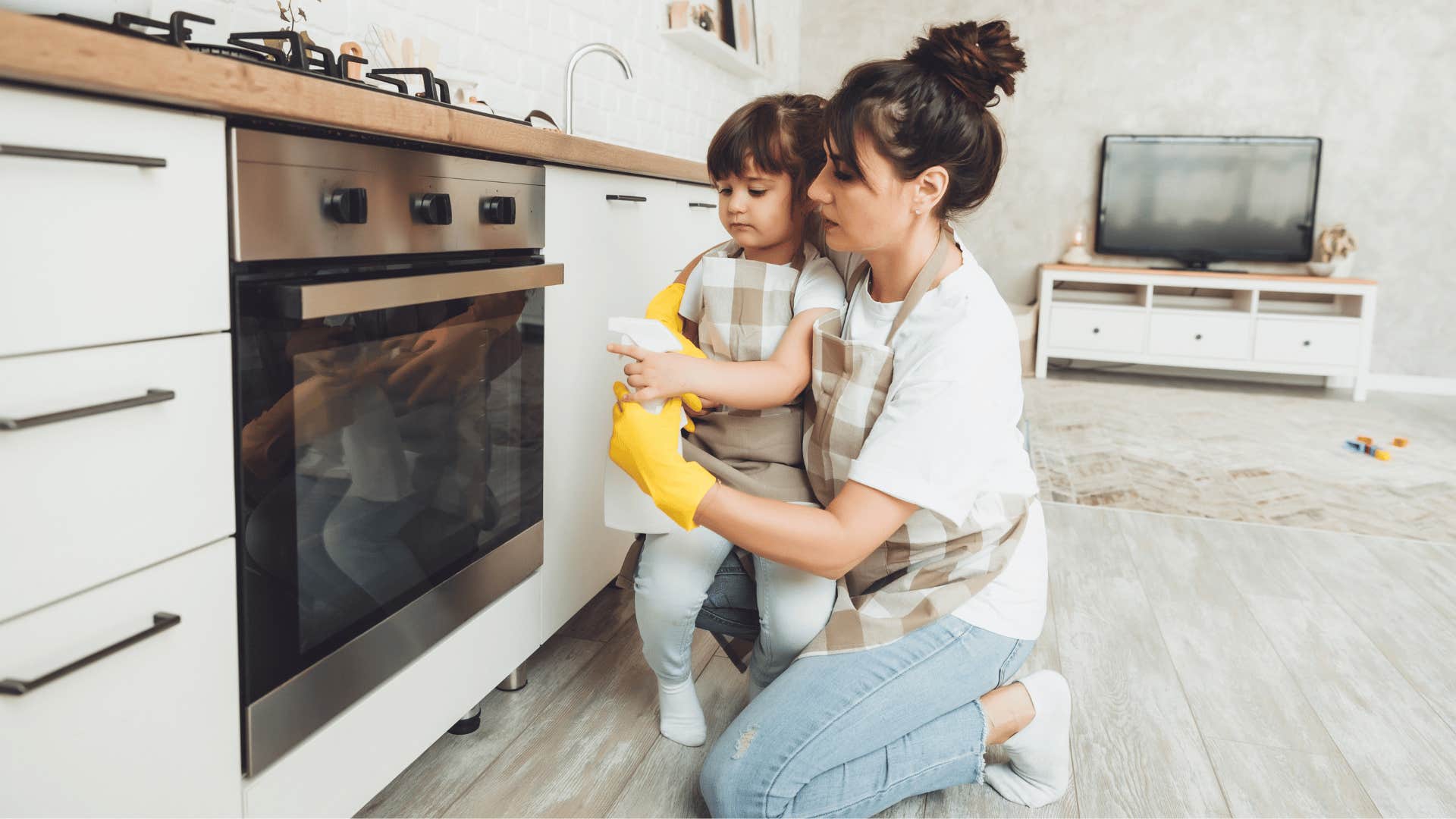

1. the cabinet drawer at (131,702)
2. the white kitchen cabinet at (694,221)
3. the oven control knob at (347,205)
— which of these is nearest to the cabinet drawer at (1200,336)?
the white kitchen cabinet at (694,221)

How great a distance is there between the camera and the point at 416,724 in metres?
1.21

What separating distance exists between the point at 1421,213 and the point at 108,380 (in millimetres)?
5808

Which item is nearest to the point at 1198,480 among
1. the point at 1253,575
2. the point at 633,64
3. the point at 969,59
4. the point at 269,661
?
the point at 1253,575

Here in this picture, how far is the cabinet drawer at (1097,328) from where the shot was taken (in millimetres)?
5020

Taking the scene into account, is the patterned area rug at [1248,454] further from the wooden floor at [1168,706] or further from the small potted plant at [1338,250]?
the small potted plant at [1338,250]

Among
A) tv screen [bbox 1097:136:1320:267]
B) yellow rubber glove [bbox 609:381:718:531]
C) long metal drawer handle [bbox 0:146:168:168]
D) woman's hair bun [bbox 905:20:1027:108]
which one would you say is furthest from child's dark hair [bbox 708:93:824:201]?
tv screen [bbox 1097:136:1320:267]

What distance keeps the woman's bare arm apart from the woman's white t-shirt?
0.03 meters

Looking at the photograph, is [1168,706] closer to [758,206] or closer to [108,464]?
[758,206]

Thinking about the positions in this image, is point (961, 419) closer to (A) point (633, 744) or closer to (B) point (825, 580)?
(B) point (825, 580)

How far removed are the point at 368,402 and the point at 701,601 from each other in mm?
565

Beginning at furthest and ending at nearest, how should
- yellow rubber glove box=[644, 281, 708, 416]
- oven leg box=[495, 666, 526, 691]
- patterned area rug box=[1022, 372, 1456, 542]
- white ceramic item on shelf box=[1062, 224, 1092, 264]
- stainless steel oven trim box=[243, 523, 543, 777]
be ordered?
white ceramic item on shelf box=[1062, 224, 1092, 264] → patterned area rug box=[1022, 372, 1456, 542] → oven leg box=[495, 666, 526, 691] → yellow rubber glove box=[644, 281, 708, 416] → stainless steel oven trim box=[243, 523, 543, 777]

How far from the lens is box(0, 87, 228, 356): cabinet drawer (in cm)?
66

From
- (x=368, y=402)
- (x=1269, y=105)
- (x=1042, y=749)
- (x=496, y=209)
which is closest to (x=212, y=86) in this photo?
(x=368, y=402)

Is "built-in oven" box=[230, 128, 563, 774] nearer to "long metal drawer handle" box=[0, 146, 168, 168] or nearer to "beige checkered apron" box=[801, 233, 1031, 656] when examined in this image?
"long metal drawer handle" box=[0, 146, 168, 168]
